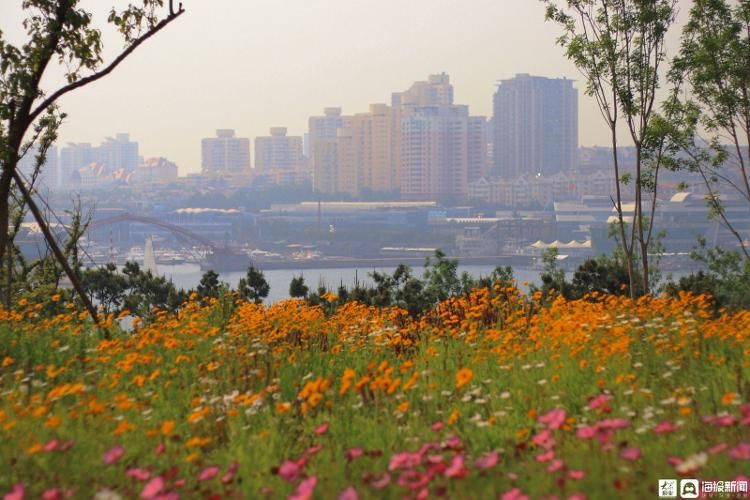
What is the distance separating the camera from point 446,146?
155250 millimetres

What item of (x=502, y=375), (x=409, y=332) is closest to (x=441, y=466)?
(x=502, y=375)

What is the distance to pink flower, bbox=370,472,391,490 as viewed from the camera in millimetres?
2761

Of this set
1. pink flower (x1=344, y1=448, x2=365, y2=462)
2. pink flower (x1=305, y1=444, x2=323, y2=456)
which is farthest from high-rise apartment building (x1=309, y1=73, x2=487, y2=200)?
pink flower (x1=344, y1=448, x2=365, y2=462)

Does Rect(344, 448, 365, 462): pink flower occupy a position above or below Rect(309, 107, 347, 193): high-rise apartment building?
below

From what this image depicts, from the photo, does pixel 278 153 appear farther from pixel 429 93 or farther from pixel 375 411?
pixel 375 411

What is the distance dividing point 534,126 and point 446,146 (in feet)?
61.3

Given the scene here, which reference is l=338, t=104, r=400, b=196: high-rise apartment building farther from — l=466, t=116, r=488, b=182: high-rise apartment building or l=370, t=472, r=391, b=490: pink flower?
l=370, t=472, r=391, b=490: pink flower

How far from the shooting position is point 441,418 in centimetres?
425

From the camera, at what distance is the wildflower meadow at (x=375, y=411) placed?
304 cm

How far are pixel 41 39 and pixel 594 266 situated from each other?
939cm

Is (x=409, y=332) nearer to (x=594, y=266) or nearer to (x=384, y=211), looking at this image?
(x=594, y=266)

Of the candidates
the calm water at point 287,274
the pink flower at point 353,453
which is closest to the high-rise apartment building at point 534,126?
the calm water at point 287,274

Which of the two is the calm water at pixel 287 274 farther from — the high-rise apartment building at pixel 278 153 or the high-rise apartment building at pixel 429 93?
the high-rise apartment building at pixel 429 93

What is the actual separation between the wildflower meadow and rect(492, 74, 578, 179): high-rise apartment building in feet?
497
